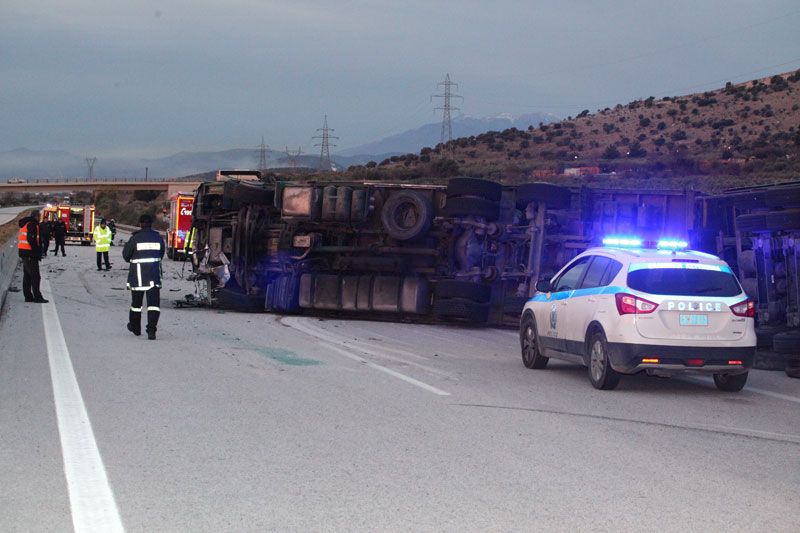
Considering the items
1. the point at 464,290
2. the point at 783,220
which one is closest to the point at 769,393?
the point at 783,220

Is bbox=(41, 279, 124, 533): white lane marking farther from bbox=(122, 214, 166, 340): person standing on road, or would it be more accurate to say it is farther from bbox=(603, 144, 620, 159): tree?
bbox=(603, 144, 620, 159): tree

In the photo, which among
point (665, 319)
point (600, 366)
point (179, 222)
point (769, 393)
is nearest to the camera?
point (665, 319)

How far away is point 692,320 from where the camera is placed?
9.59 meters

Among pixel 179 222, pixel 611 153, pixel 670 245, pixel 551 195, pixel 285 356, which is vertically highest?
pixel 611 153

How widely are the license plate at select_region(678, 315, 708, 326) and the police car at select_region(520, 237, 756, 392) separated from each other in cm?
1

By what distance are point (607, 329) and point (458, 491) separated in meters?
4.58

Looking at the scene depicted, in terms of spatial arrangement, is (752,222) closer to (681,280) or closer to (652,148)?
(681,280)

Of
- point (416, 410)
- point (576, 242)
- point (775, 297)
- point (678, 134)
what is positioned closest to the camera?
point (416, 410)

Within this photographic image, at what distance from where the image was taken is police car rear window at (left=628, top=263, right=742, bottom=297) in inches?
383

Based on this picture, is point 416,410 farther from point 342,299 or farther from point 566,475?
point 342,299

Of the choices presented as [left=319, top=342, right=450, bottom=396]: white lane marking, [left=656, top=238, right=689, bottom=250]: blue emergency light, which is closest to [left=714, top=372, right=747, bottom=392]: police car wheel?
[left=656, top=238, right=689, bottom=250]: blue emergency light

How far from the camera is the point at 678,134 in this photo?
76062 mm

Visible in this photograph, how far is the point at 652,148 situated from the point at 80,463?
73013 millimetres

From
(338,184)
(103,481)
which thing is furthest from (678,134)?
(103,481)
